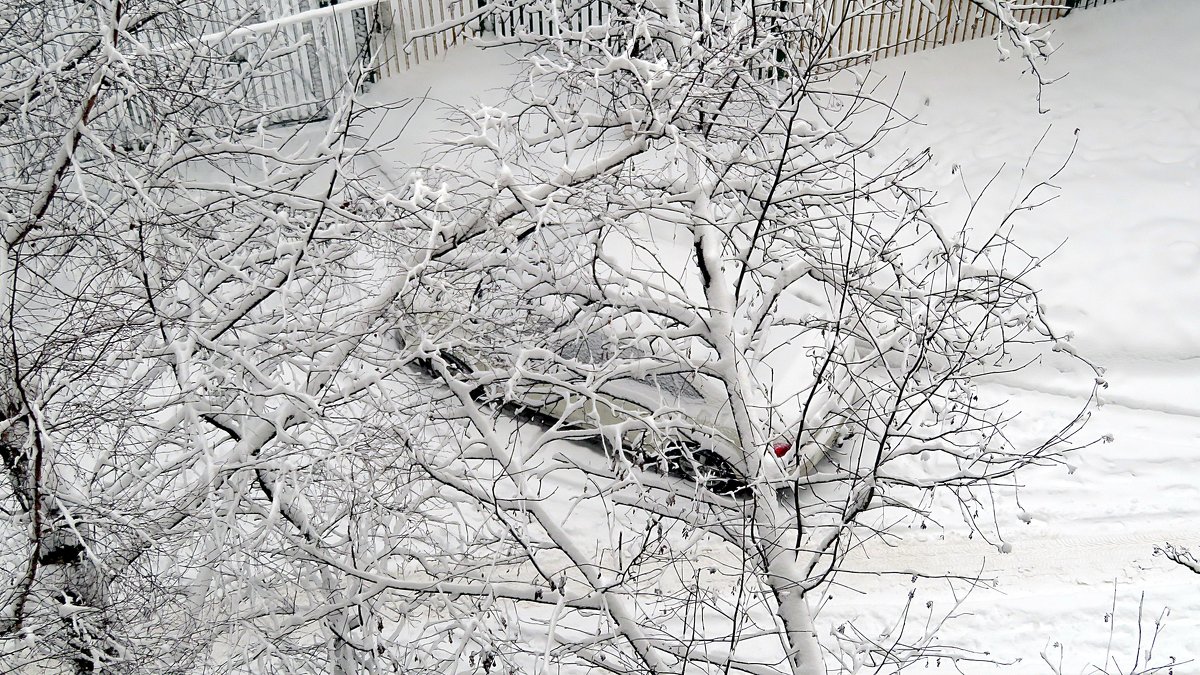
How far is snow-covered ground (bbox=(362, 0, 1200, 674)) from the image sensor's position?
9023 mm

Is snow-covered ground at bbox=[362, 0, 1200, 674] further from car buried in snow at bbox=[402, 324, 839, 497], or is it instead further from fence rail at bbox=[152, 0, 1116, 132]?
car buried in snow at bbox=[402, 324, 839, 497]

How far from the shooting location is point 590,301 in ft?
20.4

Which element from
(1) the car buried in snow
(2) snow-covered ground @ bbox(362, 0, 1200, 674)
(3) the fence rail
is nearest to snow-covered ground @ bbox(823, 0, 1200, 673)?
(2) snow-covered ground @ bbox(362, 0, 1200, 674)

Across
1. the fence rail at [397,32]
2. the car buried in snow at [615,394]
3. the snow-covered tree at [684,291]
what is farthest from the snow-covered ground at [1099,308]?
the car buried in snow at [615,394]

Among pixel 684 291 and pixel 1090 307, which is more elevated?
pixel 684 291

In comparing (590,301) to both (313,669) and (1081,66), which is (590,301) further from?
(1081,66)

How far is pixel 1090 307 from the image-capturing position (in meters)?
11.8

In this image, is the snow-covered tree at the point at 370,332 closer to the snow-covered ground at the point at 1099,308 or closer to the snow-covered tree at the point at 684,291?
the snow-covered tree at the point at 684,291

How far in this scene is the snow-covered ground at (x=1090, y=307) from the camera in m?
9.02

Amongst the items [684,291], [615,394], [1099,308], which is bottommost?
[1099,308]

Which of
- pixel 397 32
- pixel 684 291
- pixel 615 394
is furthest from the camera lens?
pixel 397 32

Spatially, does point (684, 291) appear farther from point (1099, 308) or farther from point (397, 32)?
point (397, 32)

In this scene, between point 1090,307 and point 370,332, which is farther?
point 1090,307

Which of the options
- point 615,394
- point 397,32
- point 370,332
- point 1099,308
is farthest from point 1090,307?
point 370,332
